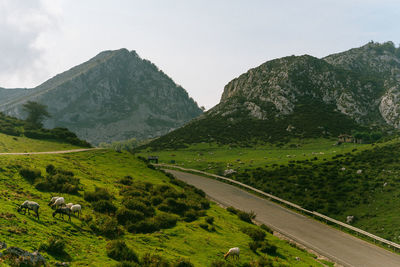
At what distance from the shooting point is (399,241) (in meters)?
30.7

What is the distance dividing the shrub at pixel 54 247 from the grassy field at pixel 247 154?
61816mm

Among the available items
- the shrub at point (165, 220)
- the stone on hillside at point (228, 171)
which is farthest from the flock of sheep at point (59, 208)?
the stone on hillside at point (228, 171)

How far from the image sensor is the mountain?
13050 cm

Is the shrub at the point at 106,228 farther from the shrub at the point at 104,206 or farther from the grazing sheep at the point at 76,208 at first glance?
the shrub at the point at 104,206

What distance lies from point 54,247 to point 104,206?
27.7 feet

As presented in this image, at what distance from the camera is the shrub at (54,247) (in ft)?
36.5

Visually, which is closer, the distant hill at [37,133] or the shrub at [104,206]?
the shrub at [104,206]

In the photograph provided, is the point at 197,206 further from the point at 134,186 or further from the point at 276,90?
the point at 276,90

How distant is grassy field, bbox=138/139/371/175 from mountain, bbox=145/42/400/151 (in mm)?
12957

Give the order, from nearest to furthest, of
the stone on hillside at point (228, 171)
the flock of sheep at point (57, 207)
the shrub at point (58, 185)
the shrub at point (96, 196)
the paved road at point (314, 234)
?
the flock of sheep at point (57, 207), the shrub at point (58, 185), the shrub at point (96, 196), the paved road at point (314, 234), the stone on hillside at point (228, 171)

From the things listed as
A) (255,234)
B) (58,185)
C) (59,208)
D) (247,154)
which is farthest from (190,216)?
(247,154)

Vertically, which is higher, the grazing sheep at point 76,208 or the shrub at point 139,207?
the grazing sheep at point 76,208

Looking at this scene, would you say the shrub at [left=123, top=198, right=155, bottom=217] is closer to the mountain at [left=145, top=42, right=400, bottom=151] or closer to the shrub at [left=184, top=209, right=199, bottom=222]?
the shrub at [left=184, top=209, right=199, bottom=222]

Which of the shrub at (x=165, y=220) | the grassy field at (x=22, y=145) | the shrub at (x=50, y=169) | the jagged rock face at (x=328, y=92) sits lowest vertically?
the shrub at (x=165, y=220)
